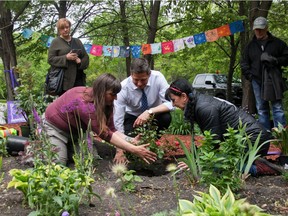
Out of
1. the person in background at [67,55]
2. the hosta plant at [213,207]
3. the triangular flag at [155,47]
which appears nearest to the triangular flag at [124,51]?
the triangular flag at [155,47]

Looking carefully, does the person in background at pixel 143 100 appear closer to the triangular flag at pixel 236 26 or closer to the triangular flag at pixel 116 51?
the triangular flag at pixel 236 26

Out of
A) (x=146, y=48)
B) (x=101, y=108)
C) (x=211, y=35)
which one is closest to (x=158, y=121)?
(x=101, y=108)

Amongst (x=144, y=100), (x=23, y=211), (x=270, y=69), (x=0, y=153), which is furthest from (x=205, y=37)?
(x=23, y=211)

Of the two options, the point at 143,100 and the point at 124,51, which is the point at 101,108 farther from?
the point at 124,51

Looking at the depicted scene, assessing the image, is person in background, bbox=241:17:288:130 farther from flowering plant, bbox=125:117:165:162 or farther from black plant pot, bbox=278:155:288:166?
flowering plant, bbox=125:117:165:162

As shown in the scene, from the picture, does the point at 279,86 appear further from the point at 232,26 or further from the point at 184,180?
the point at 232,26

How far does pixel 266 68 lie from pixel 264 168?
190cm

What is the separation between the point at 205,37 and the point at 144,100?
4838 mm

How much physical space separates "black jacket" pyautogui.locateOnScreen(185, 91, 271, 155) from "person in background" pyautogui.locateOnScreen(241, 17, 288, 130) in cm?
154

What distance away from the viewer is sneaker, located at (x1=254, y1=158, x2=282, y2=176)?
3375 millimetres

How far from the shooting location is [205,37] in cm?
865

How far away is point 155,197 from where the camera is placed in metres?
2.73

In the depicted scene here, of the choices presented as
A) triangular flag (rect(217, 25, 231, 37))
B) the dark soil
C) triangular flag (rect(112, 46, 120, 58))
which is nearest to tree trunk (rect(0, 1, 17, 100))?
triangular flag (rect(112, 46, 120, 58))

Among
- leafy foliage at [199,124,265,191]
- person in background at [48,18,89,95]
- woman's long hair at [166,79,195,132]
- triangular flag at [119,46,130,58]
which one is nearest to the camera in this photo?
leafy foliage at [199,124,265,191]
